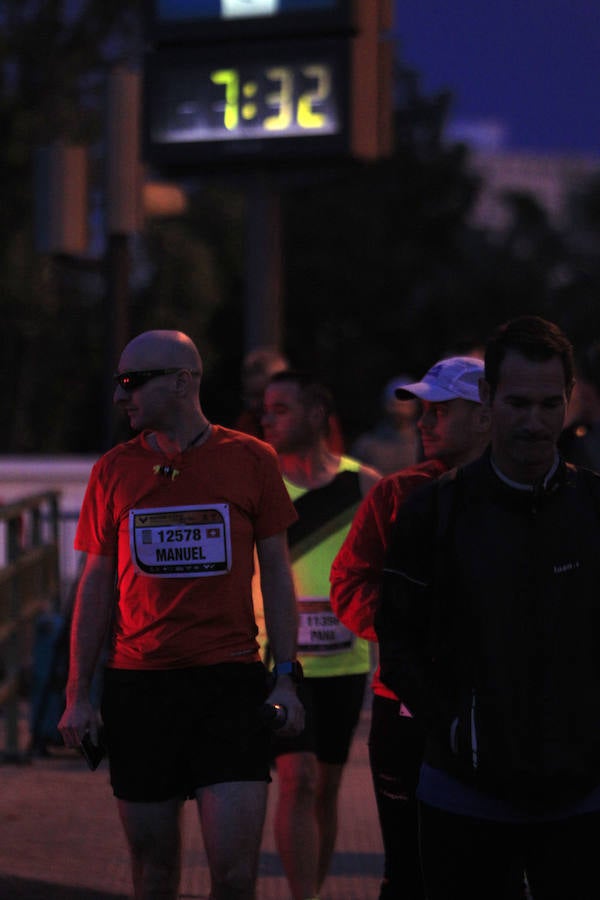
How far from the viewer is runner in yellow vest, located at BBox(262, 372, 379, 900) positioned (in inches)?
231

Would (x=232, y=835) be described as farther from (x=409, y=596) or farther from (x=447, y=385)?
(x=447, y=385)

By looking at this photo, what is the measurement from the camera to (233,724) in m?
4.56

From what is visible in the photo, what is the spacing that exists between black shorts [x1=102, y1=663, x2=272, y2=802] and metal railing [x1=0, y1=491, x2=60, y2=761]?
4.91 m

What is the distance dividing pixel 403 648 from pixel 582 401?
318 cm

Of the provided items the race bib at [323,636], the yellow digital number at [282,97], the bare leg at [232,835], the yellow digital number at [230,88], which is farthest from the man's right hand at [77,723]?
the yellow digital number at [230,88]

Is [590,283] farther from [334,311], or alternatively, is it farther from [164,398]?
[164,398]

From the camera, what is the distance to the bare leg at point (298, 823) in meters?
5.84

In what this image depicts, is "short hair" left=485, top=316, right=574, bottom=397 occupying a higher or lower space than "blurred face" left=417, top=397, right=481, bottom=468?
higher

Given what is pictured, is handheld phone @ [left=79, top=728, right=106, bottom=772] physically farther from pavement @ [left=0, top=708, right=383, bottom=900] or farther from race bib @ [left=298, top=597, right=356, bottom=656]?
pavement @ [left=0, top=708, right=383, bottom=900]

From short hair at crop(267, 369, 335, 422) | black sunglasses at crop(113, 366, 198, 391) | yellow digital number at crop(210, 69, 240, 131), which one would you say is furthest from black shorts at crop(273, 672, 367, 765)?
yellow digital number at crop(210, 69, 240, 131)

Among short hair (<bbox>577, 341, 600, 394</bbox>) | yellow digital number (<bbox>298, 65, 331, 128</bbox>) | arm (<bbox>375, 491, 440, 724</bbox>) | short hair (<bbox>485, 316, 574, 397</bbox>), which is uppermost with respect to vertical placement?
A: yellow digital number (<bbox>298, 65, 331, 128</bbox>)

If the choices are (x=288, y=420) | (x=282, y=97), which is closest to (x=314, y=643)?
(x=288, y=420)

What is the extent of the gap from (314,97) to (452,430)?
6.46m

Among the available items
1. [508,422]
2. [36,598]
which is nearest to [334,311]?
[36,598]
